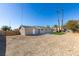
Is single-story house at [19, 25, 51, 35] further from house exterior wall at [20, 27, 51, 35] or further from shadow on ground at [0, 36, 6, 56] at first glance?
shadow on ground at [0, 36, 6, 56]

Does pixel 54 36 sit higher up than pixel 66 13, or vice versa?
pixel 66 13

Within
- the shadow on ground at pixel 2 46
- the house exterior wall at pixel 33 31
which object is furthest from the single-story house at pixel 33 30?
the shadow on ground at pixel 2 46


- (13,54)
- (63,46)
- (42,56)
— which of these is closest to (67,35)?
(63,46)

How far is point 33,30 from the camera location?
347 cm

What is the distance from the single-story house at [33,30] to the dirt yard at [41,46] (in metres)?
0.05

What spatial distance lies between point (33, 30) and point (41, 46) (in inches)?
7.8

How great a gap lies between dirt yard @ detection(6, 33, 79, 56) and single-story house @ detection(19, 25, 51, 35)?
45 millimetres

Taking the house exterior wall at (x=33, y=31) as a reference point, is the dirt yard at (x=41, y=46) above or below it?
below

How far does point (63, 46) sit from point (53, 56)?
6.2 inches

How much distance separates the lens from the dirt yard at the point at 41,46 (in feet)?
11.3

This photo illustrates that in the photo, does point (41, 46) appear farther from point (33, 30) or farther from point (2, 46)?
point (2, 46)

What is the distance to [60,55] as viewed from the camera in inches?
135

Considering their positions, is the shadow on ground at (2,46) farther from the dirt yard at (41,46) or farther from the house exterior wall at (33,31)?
the house exterior wall at (33,31)

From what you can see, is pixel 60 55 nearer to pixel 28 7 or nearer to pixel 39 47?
pixel 39 47
